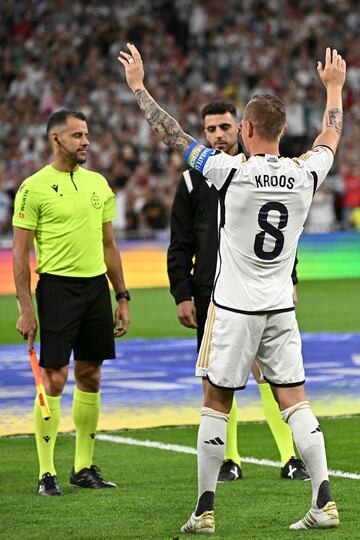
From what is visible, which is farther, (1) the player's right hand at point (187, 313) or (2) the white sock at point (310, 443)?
A: (1) the player's right hand at point (187, 313)

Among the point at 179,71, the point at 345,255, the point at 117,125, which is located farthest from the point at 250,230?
the point at 179,71

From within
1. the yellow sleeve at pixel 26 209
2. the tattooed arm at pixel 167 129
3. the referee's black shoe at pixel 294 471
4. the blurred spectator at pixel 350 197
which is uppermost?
the tattooed arm at pixel 167 129

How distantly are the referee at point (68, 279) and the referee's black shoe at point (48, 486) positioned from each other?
137 mm

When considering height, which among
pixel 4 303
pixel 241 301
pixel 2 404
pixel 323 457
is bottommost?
pixel 4 303

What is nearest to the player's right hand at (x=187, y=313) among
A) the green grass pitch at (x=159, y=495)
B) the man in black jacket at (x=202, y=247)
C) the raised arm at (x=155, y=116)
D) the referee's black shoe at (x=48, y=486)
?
the man in black jacket at (x=202, y=247)

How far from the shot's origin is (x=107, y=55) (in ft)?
107

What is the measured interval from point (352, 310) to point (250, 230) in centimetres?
1352

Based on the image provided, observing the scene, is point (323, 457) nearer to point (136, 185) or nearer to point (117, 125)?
point (136, 185)

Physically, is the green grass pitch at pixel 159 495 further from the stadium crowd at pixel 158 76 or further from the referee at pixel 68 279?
the stadium crowd at pixel 158 76

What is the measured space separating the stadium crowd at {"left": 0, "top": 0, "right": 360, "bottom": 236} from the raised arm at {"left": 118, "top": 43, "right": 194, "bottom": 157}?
19399mm

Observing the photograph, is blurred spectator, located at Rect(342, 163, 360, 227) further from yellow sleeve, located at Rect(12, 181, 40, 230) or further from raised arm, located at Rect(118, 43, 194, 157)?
raised arm, located at Rect(118, 43, 194, 157)

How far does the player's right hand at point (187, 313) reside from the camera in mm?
8352

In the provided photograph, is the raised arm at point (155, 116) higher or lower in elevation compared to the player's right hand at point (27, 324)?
higher

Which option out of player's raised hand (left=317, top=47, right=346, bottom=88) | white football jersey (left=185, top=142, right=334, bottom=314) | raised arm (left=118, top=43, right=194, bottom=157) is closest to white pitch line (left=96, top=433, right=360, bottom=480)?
white football jersey (left=185, top=142, right=334, bottom=314)
